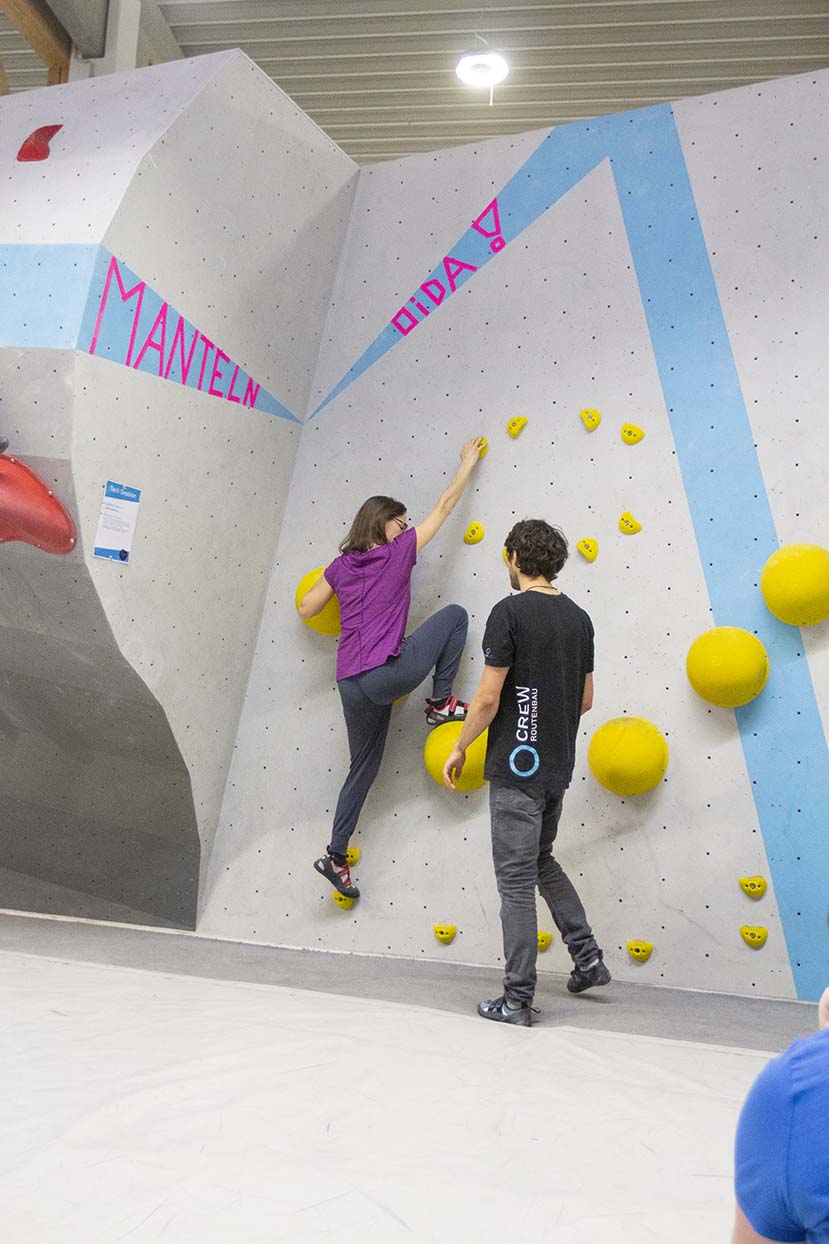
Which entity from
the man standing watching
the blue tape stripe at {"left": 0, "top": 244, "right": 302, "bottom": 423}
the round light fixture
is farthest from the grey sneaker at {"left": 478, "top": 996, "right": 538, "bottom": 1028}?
the round light fixture

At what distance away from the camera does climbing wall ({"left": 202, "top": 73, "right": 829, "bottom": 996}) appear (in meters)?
3.32

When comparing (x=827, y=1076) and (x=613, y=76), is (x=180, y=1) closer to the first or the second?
(x=613, y=76)

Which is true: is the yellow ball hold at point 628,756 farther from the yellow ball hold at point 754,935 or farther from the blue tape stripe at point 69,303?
the blue tape stripe at point 69,303

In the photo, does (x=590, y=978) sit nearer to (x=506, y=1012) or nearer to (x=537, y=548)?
(x=506, y=1012)

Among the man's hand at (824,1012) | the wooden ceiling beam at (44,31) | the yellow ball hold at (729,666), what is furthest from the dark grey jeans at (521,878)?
the wooden ceiling beam at (44,31)

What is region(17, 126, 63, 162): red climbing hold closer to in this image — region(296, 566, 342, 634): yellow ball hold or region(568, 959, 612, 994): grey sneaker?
region(296, 566, 342, 634): yellow ball hold

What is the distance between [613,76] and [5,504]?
466cm

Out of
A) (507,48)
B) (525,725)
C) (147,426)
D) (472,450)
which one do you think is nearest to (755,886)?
(525,725)

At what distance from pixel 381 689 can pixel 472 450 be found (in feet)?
3.02

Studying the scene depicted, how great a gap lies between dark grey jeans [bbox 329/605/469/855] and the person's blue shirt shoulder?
288 cm

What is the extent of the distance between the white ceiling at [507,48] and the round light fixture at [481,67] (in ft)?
0.97

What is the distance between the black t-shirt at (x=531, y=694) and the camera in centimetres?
281

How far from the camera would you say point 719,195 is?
3.67 meters

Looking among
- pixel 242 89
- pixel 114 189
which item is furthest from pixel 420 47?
pixel 114 189
